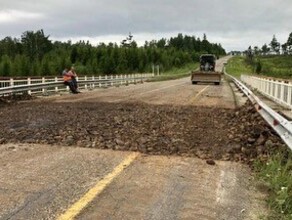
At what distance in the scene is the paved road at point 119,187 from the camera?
17.5ft

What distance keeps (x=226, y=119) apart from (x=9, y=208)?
30.9 ft

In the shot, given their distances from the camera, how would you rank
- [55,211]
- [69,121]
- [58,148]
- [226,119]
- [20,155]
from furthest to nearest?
1. [226,119]
2. [69,121]
3. [58,148]
4. [20,155]
5. [55,211]

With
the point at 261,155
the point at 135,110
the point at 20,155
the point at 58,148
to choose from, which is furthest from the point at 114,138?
the point at 135,110

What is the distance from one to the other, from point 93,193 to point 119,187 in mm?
443

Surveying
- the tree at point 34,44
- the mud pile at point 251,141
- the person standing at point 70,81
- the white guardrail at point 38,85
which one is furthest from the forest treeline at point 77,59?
the mud pile at point 251,141

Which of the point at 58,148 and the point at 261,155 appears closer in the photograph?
the point at 261,155

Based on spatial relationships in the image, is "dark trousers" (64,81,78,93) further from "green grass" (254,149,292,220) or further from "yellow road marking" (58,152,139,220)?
"green grass" (254,149,292,220)

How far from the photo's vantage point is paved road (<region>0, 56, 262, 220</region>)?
17.5 ft

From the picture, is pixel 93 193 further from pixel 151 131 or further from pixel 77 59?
pixel 77 59

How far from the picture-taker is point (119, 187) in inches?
247

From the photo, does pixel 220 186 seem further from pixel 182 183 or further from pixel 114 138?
pixel 114 138

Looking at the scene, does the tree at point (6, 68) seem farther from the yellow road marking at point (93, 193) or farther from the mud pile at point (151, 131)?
the yellow road marking at point (93, 193)

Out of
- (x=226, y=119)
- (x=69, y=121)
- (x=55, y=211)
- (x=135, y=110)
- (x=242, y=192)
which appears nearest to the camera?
(x=55, y=211)

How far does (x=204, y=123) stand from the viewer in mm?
12523
